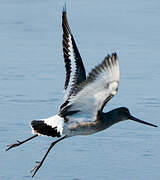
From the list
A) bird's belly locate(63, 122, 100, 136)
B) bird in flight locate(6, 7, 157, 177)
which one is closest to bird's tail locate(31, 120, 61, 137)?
bird in flight locate(6, 7, 157, 177)

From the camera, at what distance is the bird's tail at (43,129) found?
540cm

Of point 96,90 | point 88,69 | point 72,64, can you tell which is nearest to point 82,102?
point 96,90

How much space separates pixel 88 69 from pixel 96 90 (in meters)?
3.29

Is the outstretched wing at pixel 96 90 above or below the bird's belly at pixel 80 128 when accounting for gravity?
above

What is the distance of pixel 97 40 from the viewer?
977cm

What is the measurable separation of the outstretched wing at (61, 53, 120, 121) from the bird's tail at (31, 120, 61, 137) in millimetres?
239

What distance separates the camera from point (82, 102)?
17.7 ft

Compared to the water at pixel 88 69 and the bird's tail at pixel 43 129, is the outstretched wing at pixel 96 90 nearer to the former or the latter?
the bird's tail at pixel 43 129

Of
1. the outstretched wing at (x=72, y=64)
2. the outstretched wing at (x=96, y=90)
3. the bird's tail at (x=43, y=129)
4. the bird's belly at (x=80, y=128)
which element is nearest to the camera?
the outstretched wing at (x=96, y=90)

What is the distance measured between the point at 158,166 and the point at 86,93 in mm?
971

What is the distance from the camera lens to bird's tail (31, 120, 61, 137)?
17.7ft

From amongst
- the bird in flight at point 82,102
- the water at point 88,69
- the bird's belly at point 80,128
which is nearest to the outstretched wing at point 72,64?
the bird in flight at point 82,102

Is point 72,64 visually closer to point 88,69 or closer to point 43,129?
point 43,129

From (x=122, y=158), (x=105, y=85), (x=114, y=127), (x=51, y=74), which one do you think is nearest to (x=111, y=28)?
(x=51, y=74)
